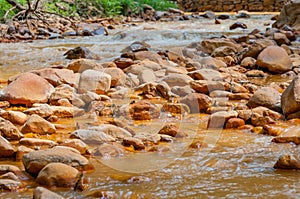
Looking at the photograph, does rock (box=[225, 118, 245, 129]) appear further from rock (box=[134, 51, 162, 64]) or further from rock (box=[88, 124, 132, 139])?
rock (box=[134, 51, 162, 64])

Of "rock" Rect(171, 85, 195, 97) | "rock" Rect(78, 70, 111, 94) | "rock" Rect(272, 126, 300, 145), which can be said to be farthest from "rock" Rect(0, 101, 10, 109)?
"rock" Rect(272, 126, 300, 145)

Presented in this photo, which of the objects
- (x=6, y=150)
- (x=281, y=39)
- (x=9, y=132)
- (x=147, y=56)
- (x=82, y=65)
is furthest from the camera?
(x=281, y=39)

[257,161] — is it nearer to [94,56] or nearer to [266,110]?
[266,110]

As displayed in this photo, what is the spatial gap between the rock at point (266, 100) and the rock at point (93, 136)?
1369mm

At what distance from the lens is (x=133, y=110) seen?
3475mm

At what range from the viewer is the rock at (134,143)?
2717 millimetres

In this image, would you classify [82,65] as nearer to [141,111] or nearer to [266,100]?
[141,111]

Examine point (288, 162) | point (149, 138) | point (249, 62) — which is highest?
point (288, 162)

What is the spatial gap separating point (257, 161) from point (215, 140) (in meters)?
0.47

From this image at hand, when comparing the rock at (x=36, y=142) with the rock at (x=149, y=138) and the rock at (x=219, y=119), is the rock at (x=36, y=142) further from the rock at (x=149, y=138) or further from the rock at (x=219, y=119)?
the rock at (x=219, y=119)

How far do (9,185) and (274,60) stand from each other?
13.3ft

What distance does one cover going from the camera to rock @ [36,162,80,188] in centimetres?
211

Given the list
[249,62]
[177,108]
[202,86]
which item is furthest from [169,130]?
[249,62]

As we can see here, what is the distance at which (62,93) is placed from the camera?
389cm
